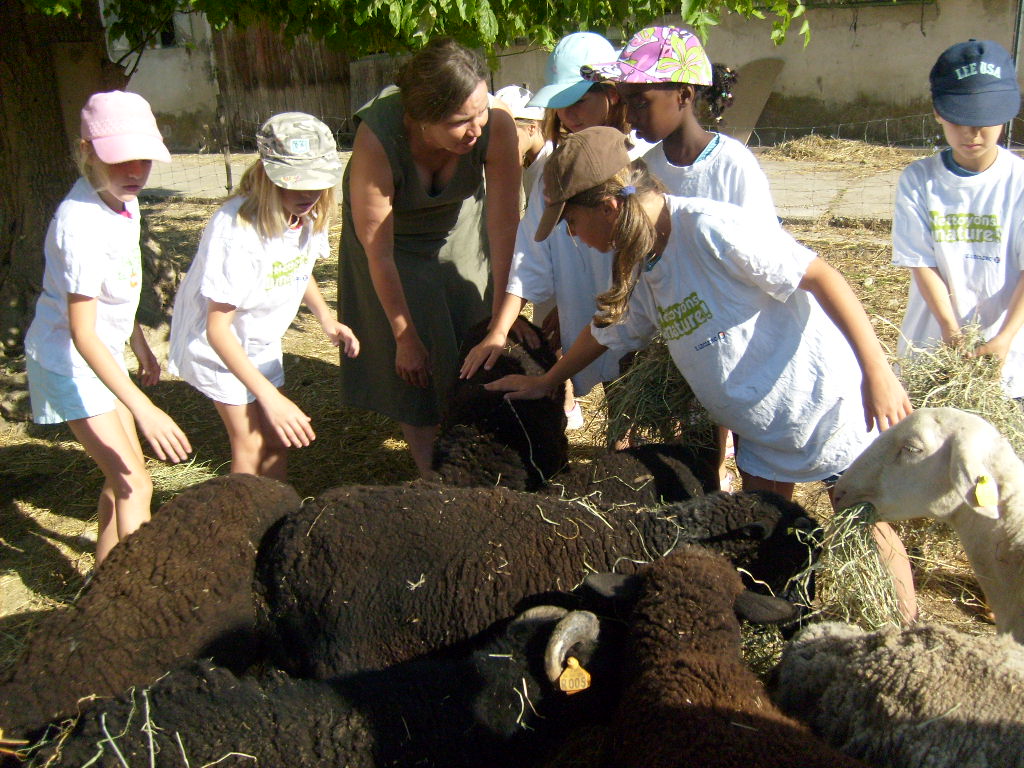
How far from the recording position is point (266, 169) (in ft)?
12.0

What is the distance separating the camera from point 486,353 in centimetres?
398

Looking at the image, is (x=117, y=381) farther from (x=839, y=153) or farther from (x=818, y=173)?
(x=839, y=153)

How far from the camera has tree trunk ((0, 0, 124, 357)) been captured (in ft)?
21.4

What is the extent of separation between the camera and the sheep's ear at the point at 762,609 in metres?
2.73

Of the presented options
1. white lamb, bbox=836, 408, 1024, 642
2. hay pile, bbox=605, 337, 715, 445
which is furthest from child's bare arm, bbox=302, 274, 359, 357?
white lamb, bbox=836, 408, 1024, 642

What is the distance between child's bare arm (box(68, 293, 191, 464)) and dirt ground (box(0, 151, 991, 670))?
3.80ft

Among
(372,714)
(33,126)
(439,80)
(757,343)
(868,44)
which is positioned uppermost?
(868,44)

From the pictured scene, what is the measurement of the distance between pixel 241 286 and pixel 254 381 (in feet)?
1.43

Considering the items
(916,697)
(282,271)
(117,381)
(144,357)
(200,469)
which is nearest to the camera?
(916,697)

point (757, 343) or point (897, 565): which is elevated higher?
point (757, 343)

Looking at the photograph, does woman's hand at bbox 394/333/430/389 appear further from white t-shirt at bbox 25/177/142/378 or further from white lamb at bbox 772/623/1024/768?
white lamb at bbox 772/623/1024/768

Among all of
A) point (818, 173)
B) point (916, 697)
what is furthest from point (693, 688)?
point (818, 173)

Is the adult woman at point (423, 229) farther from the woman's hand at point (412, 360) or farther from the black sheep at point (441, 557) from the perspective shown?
the black sheep at point (441, 557)

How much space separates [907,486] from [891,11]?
14.9m
